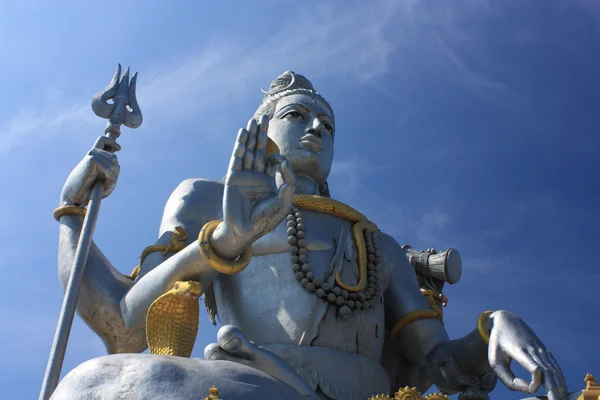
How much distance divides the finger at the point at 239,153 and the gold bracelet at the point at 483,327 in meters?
2.38

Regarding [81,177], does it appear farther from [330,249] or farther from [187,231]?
[330,249]

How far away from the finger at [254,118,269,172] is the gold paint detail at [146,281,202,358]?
1102mm

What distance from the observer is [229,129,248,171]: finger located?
6.63 m

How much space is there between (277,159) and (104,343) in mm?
2323

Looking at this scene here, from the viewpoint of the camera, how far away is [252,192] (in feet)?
21.7

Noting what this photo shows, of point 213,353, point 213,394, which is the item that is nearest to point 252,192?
point 213,353

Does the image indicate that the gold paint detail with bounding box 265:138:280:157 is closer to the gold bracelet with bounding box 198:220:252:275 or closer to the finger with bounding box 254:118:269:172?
the finger with bounding box 254:118:269:172

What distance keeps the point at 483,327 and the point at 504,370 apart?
0.66m

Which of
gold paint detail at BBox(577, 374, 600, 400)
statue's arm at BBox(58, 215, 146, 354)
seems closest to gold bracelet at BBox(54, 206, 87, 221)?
statue's arm at BBox(58, 215, 146, 354)

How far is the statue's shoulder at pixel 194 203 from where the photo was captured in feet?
28.2

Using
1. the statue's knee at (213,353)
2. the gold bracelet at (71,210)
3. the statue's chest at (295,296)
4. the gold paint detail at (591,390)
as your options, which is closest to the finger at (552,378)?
the gold paint detail at (591,390)

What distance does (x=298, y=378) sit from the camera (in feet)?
21.4

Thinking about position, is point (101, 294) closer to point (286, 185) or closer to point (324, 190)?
point (286, 185)

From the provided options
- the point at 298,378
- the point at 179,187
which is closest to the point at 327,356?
the point at 298,378
